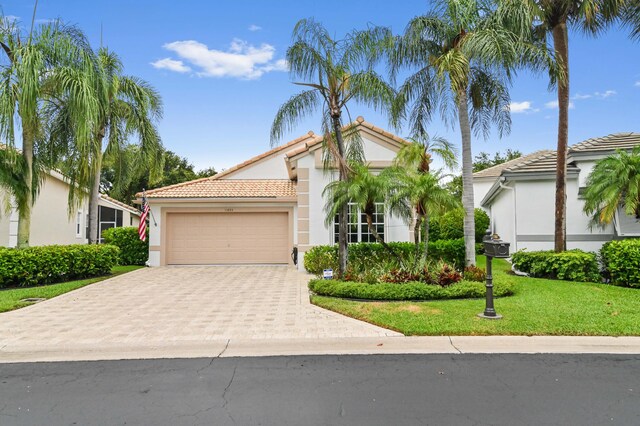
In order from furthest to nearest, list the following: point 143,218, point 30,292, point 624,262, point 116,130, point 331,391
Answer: point 143,218 → point 116,130 → point 624,262 → point 30,292 → point 331,391

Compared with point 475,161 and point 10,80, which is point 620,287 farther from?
point 475,161

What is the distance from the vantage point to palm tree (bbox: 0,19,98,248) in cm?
1023

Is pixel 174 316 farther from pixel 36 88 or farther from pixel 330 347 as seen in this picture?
pixel 36 88

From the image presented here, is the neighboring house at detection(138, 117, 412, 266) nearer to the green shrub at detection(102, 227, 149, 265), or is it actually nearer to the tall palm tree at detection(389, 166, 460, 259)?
A: the green shrub at detection(102, 227, 149, 265)

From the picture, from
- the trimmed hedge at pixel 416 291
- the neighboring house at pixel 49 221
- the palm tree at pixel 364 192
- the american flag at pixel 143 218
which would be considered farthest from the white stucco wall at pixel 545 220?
the neighboring house at pixel 49 221

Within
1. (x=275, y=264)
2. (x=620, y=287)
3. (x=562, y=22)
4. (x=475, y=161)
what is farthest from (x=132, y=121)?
(x=475, y=161)

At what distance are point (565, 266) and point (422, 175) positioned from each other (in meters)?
5.17

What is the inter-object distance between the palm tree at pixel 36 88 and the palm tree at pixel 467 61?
903 cm

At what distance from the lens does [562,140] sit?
11969 mm

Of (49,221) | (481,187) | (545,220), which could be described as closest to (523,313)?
(545,220)

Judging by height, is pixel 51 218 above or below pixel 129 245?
above

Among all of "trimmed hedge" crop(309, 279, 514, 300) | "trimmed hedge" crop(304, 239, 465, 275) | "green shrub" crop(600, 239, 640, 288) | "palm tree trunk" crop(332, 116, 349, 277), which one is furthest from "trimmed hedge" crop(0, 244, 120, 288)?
"green shrub" crop(600, 239, 640, 288)

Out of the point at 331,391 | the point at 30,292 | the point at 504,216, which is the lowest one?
the point at 331,391

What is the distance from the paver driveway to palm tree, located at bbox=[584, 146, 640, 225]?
8974 mm
